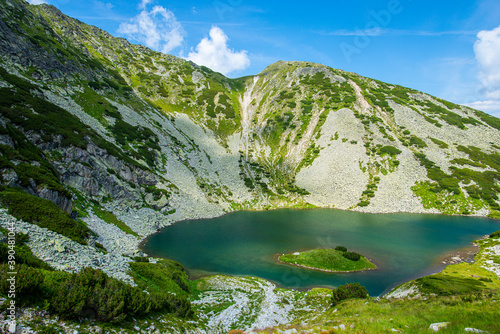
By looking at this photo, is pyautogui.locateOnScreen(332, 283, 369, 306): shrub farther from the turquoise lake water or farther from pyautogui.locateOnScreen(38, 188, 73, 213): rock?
pyautogui.locateOnScreen(38, 188, 73, 213): rock

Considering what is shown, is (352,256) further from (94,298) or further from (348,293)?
(94,298)

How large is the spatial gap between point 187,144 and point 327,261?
7827 cm

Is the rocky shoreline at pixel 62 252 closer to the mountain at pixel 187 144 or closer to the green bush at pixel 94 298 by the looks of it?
the mountain at pixel 187 144

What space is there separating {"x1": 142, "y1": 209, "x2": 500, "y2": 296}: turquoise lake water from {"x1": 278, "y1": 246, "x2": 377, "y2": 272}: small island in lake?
1.42 meters

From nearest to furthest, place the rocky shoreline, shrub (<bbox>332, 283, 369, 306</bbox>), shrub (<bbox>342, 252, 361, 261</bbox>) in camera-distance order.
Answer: the rocky shoreline → shrub (<bbox>332, 283, 369, 306</bbox>) → shrub (<bbox>342, 252, 361, 261</bbox>)

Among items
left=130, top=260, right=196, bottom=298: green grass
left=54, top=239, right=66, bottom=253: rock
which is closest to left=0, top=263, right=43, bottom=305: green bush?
left=54, top=239, right=66, bottom=253: rock

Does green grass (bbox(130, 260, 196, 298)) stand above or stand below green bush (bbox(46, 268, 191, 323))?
below

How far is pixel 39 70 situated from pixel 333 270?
102 meters

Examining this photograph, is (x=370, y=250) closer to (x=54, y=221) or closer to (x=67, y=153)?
(x=54, y=221)

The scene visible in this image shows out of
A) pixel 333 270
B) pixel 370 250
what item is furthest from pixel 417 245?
pixel 333 270

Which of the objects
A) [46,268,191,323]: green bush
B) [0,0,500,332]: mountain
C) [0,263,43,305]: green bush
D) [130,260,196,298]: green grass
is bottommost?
[130,260,196,298]: green grass

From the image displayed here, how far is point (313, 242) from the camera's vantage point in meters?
48.2

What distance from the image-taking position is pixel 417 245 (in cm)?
4659

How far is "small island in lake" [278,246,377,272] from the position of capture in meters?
37.4
